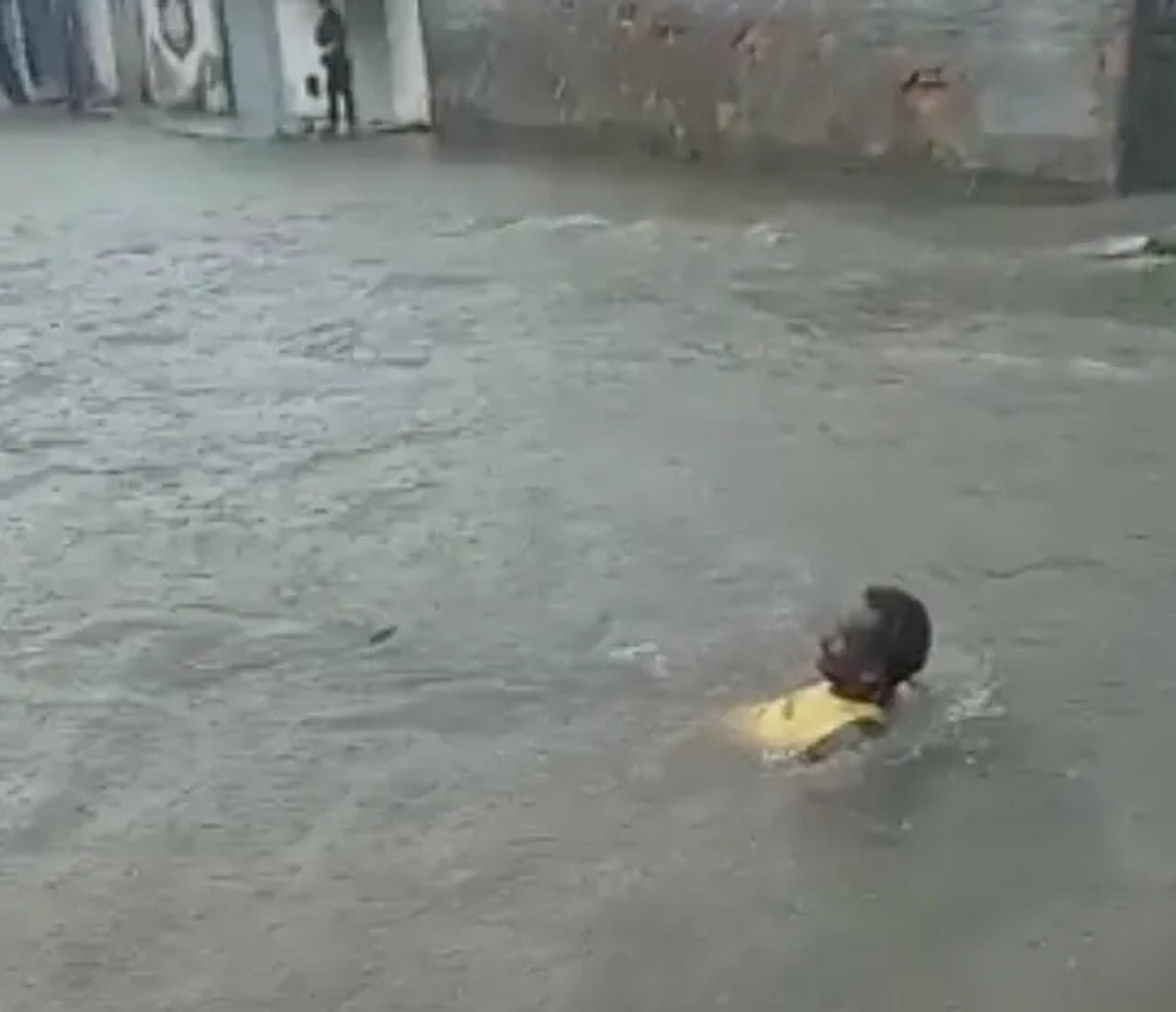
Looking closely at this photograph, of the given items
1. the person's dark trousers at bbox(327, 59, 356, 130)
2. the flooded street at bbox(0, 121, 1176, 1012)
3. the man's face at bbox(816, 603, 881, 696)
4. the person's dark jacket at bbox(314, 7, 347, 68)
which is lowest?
the flooded street at bbox(0, 121, 1176, 1012)

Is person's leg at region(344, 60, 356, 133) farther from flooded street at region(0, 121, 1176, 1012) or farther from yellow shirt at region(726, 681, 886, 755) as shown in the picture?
yellow shirt at region(726, 681, 886, 755)

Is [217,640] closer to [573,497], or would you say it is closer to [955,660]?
[573,497]

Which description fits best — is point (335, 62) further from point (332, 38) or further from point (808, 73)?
point (808, 73)

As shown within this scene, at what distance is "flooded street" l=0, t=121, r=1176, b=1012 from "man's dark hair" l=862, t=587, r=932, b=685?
0.12 meters

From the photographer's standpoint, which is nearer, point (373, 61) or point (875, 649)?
point (875, 649)

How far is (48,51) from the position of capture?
12188 millimetres

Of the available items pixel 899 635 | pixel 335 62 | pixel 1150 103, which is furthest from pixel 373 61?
pixel 899 635

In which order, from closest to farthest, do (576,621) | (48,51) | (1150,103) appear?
(576,621) → (1150,103) → (48,51)

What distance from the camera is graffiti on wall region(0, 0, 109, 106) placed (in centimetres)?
1204

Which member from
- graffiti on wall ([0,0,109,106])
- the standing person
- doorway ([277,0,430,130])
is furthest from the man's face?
graffiti on wall ([0,0,109,106])

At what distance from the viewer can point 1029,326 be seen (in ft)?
21.6

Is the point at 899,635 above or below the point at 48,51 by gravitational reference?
below

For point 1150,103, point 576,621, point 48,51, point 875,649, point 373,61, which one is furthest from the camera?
point 48,51

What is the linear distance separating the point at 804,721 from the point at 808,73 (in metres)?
6.07
